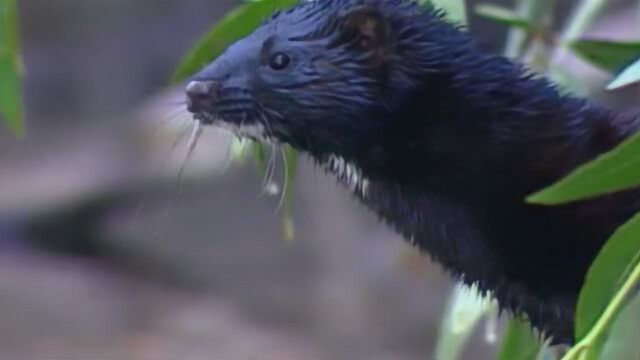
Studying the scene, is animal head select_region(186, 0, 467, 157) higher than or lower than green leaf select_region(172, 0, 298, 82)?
lower

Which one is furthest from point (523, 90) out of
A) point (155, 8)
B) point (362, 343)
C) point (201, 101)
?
point (155, 8)

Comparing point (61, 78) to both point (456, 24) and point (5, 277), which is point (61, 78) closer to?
point (5, 277)

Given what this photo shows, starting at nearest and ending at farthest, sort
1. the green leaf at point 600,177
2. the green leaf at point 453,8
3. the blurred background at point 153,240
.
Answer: the green leaf at point 600,177 < the green leaf at point 453,8 < the blurred background at point 153,240

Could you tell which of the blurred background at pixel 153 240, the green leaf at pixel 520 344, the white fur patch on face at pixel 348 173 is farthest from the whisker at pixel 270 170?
the blurred background at pixel 153 240

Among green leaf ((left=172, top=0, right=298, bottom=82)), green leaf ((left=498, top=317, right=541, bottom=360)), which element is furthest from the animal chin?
green leaf ((left=498, top=317, right=541, bottom=360))

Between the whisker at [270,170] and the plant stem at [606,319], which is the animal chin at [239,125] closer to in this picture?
the whisker at [270,170]

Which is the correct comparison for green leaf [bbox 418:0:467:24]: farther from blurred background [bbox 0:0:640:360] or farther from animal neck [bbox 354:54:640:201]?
blurred background [bbox 0:0:640:360]

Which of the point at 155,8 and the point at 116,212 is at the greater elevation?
the point at 155,8
